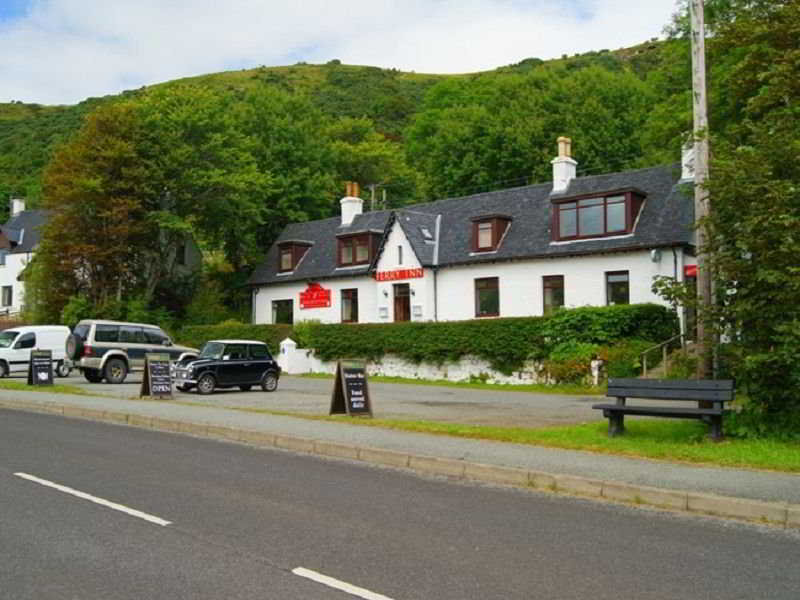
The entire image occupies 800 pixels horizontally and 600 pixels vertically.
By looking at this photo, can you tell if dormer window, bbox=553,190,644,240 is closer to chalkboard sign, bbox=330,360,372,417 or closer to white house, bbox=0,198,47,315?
chalkboard sign, bbox=330,360,372,417

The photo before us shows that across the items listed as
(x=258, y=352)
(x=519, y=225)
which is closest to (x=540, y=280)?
(x=519, y=225)

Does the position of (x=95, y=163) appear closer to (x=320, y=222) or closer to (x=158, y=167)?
(x=158, y=167)

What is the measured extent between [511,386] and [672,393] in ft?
58.7

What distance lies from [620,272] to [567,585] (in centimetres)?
2855

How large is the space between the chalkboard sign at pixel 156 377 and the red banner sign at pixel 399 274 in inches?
723

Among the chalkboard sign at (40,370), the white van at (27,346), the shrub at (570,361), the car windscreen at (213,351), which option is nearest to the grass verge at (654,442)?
the car windscreen at (213,351)

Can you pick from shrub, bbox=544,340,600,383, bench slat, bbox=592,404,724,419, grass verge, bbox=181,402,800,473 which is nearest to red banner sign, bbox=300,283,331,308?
shrub, bbox=544,340,600,383

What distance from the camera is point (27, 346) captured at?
113ft

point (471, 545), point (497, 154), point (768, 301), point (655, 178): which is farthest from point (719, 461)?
point (497, 154)

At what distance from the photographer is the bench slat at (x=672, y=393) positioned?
1243cm

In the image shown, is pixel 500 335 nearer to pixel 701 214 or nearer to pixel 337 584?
pixel 701 214

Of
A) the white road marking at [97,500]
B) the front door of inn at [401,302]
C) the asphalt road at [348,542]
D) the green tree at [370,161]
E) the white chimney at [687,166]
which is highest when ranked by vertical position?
the green tree at [370,161]

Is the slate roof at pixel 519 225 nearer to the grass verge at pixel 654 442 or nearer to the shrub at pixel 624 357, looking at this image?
the shrub at pixel 624 357

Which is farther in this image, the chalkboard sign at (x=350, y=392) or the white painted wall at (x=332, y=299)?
the white painted wall at (x=332, y=299)
